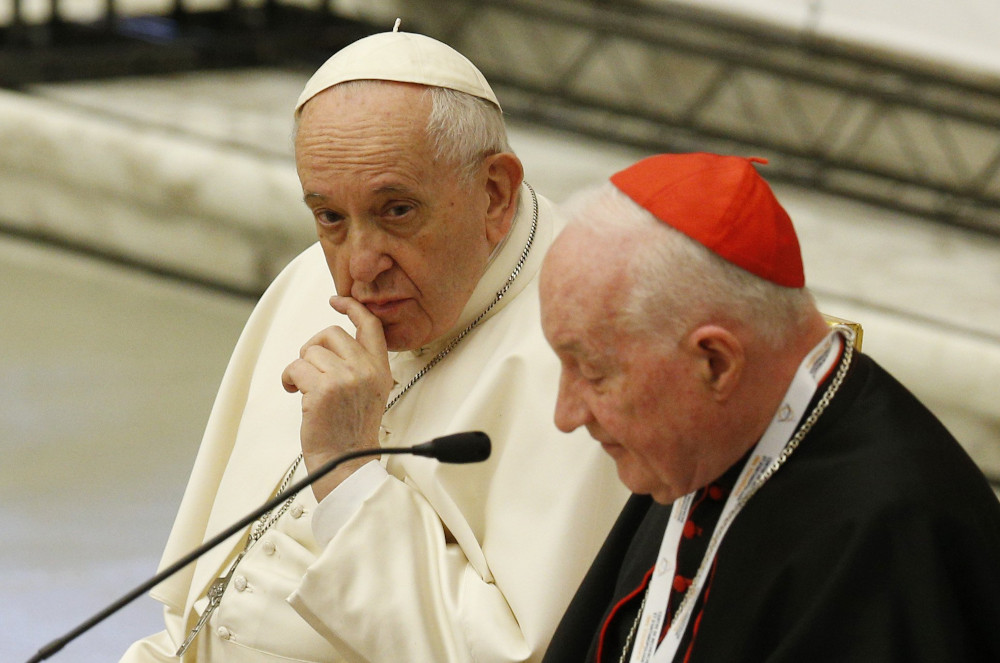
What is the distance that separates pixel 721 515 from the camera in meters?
1.86

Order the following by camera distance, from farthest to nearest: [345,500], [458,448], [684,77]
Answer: [684,77] < [345,500] < [458,448]

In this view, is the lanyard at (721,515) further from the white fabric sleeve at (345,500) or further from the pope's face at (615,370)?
the white fabric sleeve at (345,500)

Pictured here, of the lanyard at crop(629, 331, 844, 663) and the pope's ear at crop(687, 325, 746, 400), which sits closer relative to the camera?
the pope's ear at crop(687, 325, 746, 400)

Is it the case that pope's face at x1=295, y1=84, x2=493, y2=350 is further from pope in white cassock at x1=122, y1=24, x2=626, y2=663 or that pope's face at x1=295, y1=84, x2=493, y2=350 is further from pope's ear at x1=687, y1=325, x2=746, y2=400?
pope's ear at x1=687, y1=325, x2=746, y2=400

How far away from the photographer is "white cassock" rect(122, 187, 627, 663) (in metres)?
2.15

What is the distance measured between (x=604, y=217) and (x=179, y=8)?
7.11 m

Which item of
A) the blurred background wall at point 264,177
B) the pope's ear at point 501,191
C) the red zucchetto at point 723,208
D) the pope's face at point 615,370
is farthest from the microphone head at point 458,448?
the blurred background wall at point 264,177

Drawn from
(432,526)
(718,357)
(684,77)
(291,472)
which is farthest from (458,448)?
(684,77)

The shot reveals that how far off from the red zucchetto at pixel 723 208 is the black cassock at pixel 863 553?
21cm

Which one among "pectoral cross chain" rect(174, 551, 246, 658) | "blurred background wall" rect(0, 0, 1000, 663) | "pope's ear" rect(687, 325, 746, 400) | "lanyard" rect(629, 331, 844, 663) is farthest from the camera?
"blurred background wall" rect(0, 0, 1000, 663)

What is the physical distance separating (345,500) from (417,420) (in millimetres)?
321

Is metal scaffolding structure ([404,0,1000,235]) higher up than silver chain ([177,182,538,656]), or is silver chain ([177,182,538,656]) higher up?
metal scaffolding structure ([404,0,1000,235])

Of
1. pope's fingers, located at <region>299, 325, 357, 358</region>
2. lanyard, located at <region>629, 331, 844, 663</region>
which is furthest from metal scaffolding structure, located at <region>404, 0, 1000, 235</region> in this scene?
lanyard, located at <region>629, 331, 844, 663</region>

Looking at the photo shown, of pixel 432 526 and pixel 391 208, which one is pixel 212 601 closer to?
pixel 432 526
